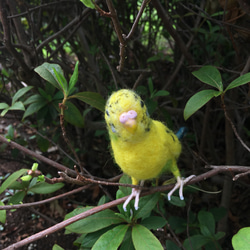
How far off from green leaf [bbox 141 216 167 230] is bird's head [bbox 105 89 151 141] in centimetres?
44

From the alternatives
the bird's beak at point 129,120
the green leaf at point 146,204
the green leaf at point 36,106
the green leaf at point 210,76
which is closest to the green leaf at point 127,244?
the green leaf at point 146,204

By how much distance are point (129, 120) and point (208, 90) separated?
0.42m

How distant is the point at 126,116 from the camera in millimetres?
890

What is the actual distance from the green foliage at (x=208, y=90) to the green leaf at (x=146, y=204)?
0.40 m

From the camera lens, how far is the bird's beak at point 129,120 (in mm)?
887

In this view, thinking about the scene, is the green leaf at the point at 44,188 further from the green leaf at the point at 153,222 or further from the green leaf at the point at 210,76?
the green leaf at the point at 210,76

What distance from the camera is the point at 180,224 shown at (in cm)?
173

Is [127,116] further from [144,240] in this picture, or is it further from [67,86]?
[144,240]

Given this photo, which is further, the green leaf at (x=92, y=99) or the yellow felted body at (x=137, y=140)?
the green leaf at (x=92, y=99)

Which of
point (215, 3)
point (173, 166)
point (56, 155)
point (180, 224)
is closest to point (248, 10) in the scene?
point (215, 3)

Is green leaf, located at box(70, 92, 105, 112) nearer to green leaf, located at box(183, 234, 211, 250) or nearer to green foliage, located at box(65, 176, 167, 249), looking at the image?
green foliage, located at box(65, 176, 167, 249)

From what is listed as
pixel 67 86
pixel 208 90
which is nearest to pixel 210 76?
pixel 208 90

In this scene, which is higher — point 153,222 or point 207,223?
point 153,222

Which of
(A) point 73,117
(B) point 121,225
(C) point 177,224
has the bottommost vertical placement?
(C) point 177,224
